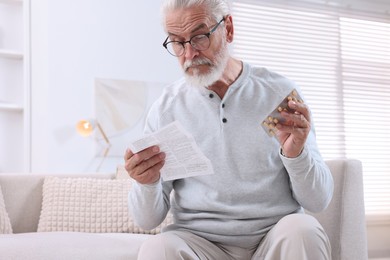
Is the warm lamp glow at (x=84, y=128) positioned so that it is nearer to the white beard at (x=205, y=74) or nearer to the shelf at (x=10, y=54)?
the shelf at (x=10, y=54)

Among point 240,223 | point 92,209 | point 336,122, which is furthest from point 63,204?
point 336,122

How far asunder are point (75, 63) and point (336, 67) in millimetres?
2475

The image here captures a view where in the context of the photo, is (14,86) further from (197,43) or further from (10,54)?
(197,43)

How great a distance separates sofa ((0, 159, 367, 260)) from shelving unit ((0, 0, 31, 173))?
53.5 inches

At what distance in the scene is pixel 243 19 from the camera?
4.78 meters

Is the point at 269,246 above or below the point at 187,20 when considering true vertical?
below

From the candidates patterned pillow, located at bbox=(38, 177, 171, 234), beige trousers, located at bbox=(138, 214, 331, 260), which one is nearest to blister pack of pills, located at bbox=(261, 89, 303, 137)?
beige trousers, located at bbox=(138, 214, 331, 260)

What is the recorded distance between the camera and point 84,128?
Answer: 12.1 ft

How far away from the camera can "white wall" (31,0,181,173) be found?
3.84 meters

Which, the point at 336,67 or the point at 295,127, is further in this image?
the point at 336,67

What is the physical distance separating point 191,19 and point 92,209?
118cm

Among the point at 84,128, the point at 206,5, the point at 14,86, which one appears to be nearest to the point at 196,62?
the point at 206,5

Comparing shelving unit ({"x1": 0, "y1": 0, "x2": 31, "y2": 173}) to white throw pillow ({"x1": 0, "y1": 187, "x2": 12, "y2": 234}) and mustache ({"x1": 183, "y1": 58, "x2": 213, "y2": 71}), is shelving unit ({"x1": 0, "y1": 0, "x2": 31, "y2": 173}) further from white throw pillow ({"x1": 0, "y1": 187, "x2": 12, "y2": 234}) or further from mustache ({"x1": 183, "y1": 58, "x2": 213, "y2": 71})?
mustache ({"x1": 183, "y1": 58, "x2": 213, "y2": 71})

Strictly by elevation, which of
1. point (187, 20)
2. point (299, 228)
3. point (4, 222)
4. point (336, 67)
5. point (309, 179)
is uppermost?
point (336, 67)
